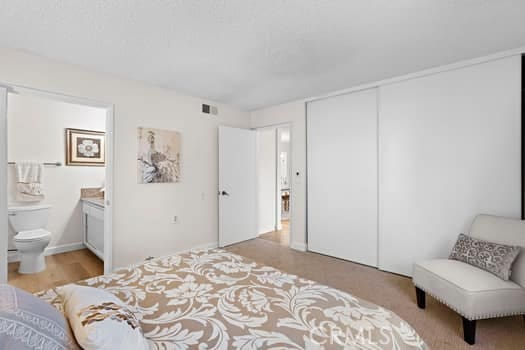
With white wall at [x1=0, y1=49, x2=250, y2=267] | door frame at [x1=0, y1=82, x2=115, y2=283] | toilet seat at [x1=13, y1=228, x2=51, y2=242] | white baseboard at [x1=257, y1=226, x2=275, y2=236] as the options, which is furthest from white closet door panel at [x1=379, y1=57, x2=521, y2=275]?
toilet seat at [x1=13, y1=228, x2=51, y2=242]

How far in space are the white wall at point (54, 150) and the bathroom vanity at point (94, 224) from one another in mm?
172

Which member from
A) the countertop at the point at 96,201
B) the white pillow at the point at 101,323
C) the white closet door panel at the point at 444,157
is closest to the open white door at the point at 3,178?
the countertop at the point at 96,201

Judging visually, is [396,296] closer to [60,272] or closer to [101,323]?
[101,323]

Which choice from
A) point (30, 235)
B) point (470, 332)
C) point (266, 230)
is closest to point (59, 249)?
point (30, 235)

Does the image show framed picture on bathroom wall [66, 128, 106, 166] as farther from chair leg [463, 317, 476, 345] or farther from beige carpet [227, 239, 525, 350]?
chair leg [463, 317, 476, 345]

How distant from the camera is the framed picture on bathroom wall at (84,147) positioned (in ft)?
13.1

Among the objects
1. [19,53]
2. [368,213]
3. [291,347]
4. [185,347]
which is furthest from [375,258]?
[19,53]

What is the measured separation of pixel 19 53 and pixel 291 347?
338 cm

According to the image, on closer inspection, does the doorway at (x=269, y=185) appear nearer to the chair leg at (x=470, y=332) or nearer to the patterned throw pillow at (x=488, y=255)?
the patterned throw pillow at (x=488, y=255)

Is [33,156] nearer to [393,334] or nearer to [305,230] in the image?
[305,230]

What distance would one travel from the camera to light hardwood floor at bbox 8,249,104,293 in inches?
112

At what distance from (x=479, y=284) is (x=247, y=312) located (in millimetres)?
1802

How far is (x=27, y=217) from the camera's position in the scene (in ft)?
10.9

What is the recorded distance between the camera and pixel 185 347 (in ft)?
3.32
